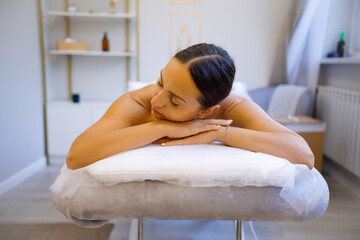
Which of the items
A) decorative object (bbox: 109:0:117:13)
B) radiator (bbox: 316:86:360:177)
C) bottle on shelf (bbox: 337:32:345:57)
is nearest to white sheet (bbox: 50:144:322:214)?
radiator (bbox: 316:86:360:177)

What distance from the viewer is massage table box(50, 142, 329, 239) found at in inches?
30.0

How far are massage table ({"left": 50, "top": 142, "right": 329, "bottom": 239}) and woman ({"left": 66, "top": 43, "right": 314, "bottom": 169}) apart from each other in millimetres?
115

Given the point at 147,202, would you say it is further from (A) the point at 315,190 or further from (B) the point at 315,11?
(B) the point at 315,11

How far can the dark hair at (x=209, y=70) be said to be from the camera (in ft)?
2.90

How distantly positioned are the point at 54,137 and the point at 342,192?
2.52 meters

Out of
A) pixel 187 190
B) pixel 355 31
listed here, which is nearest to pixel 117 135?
pixel 187 190

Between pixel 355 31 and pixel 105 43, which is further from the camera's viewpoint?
pixel 105 43

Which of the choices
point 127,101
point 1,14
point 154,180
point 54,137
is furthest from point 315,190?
point 54,137

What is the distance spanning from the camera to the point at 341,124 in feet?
7.94

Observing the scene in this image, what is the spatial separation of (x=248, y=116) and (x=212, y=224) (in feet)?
3.00

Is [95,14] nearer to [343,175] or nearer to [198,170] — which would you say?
[198,170]

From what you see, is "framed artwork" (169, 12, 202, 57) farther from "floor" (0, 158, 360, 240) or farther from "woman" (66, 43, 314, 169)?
"woman" (66, 43, 314, 169)

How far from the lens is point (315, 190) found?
831 mm

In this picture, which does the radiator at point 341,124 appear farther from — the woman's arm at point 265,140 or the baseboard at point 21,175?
the baseboard at point 21,175
